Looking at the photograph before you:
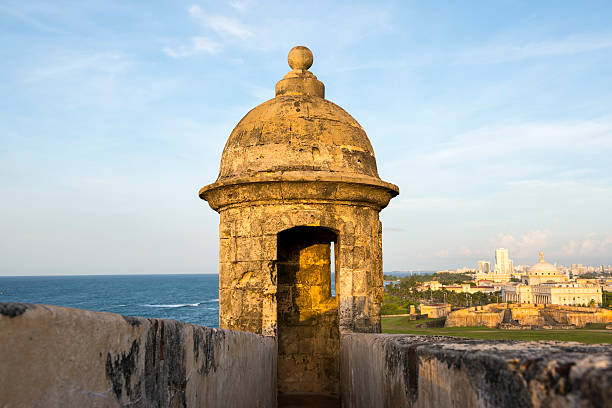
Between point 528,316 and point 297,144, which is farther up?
point 297,144

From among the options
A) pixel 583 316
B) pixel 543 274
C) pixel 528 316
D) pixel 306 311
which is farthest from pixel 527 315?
pixel 543 274

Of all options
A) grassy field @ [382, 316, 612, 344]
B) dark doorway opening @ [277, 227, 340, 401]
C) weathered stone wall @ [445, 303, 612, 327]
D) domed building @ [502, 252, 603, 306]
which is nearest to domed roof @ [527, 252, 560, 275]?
domed building @ [502, 252, 603, 306]

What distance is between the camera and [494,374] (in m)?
1.52

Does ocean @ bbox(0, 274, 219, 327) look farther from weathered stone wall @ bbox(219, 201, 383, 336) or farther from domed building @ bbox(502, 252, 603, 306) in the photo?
domed building @ bbox(502, 252, 603, 306)

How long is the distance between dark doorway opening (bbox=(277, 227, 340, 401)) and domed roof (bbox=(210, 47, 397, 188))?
5.97 ft

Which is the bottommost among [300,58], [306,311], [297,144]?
[306,311]

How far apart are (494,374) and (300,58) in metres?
6.29

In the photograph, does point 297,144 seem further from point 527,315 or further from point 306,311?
point 527,315

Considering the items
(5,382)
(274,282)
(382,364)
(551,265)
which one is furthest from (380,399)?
(551,265)

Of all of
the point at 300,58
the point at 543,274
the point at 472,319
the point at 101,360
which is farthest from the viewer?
the point at 543,274

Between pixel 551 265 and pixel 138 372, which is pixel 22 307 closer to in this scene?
pixel 138 372

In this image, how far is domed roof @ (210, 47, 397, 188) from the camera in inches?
245

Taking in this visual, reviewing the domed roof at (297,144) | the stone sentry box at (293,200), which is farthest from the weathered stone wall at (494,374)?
the domed roof at (297,144)

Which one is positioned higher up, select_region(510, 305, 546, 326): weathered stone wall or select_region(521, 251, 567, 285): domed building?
select_region(521, 251, 567, 285): domed building
